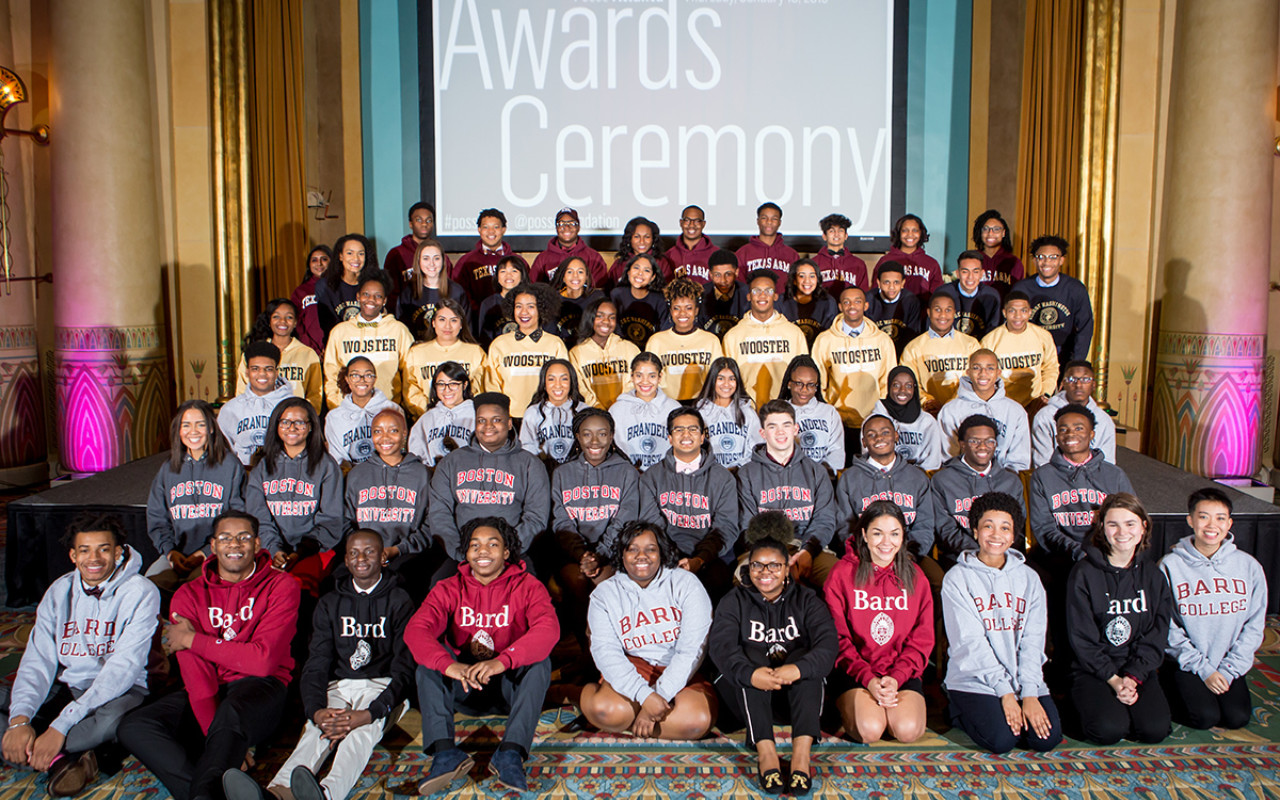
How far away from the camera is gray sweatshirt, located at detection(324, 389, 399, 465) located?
197 inches

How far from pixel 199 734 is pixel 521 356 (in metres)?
2.77

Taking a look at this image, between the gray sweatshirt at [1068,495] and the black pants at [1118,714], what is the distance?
0.84 meters

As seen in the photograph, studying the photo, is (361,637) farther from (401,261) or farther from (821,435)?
(401,261)

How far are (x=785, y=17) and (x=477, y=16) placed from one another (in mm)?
2838

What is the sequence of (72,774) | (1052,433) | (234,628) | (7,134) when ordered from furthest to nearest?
(7,134)
(1052,433)
(234,628)
(72,774)

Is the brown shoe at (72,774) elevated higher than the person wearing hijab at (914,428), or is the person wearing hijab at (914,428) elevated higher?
the person wearing hijab at (914,428)

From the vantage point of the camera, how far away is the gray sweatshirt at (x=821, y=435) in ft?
16.3

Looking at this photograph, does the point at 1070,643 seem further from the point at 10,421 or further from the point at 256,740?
the point at 10,421

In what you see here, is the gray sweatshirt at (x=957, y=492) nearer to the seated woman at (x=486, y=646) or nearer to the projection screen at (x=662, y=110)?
the seated woman at (x=486, y=646)

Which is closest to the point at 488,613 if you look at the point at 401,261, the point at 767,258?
the point at 401,261

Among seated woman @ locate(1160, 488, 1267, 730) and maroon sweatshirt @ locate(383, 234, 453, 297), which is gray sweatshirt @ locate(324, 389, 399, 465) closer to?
maroon sweatshirt @ locate(383, 234, 453, 297)

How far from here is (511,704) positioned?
3.58 m

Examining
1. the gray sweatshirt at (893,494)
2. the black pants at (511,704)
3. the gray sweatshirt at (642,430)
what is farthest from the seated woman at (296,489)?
the gray sweatshirt at (893,494)

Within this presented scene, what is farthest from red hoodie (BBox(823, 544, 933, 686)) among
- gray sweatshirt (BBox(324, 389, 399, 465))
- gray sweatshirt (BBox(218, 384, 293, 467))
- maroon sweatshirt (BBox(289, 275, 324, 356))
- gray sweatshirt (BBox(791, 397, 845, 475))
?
maroon sweatshirt (BBox(289, 275, 324, 356))
